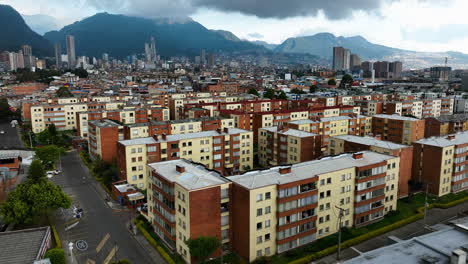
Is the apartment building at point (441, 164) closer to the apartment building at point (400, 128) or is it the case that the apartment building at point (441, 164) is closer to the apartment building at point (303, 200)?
the apartment building at point (303, 200)

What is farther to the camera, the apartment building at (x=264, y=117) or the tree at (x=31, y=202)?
the apartment building at (x=264, y=117)

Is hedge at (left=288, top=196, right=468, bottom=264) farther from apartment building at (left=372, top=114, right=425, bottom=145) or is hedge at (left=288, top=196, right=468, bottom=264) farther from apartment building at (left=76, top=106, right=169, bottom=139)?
apartment building at (left=76, top=106, right=169, bottom=139)

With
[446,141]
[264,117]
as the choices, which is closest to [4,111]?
[264,117]

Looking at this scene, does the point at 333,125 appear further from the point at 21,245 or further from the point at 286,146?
the point at 21,245

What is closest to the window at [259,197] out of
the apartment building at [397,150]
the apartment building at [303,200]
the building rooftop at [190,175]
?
the apartment building at [303,200]

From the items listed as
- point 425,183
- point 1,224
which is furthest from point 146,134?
point 425,183

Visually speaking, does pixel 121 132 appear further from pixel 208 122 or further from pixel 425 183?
pixel 425 183

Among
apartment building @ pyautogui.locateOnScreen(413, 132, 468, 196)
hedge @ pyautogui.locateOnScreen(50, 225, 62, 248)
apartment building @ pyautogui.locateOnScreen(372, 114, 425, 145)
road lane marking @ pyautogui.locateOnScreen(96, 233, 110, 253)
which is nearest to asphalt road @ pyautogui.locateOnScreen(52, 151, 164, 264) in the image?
road lane marking @ pyautogui.locateOnScreen(96, 233, 110, 253)
